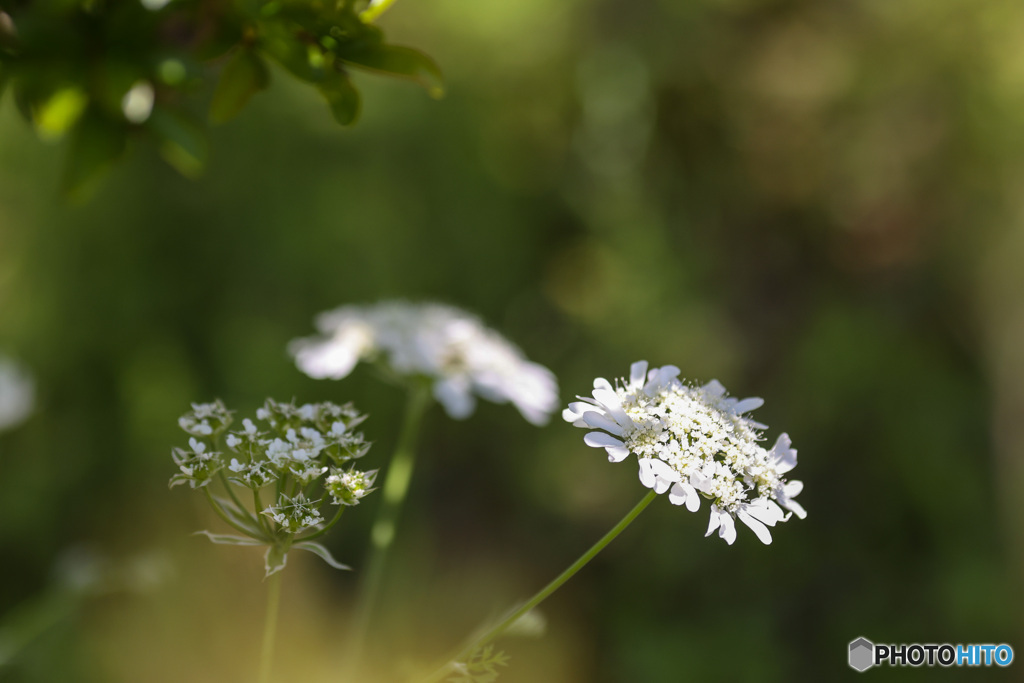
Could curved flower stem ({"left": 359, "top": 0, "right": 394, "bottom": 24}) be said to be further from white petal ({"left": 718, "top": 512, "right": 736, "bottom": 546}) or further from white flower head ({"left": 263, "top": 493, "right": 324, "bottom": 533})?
white petal ({"left": 718, "top": 512, "right": 736, "bottom": 546})

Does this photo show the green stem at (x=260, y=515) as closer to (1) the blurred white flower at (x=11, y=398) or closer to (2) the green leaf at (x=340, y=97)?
(2) the green leaf at (x=340, y=97)

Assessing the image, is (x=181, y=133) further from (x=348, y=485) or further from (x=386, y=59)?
(x=348, y=485)

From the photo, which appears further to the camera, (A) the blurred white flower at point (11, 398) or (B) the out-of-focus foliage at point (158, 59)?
(A) the blurred white flower at point (11, 398)

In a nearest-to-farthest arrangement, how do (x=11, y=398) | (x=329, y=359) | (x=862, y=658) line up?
(x=862, y=658) < (x=329, y=359) < (x=11, y=398)

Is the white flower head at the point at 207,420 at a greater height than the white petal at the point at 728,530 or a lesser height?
greater

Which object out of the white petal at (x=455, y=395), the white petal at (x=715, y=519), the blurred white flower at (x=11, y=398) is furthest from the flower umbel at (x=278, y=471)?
the blurred white flower at (x=11, y=398)

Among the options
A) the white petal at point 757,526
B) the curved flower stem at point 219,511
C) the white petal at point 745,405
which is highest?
the white petal at point 745,405

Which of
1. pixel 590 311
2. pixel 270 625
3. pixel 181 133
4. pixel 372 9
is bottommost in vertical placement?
pixel 270 625

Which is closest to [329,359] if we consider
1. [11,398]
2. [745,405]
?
[745,405]
